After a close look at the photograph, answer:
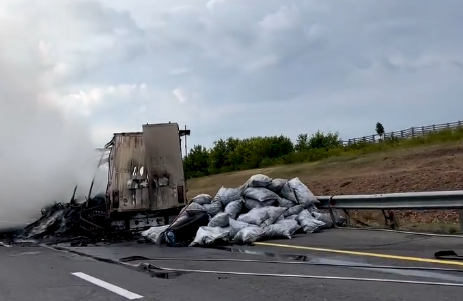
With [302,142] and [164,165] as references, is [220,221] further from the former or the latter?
[302,142]

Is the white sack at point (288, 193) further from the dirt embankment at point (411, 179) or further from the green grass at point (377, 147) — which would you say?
the green grass at point (377, 147)

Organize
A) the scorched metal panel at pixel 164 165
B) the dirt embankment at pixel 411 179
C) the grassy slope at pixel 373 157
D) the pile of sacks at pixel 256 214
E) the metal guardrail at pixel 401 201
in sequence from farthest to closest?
the grassy slope at pixel 373 157, the dirt embankment at pixel 411 179, the scorched metal panel at pixel 164 165, the pile of sacks at pixel 256 214, the metal guardrail at pixel 401 201

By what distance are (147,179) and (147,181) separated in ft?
0.15

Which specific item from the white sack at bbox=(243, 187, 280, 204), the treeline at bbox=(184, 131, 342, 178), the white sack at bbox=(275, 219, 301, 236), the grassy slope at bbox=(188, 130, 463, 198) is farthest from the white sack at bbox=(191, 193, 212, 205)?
the treeline at bbox=(184, 131, 342, 178)

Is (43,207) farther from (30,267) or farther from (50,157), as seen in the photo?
(30,267)

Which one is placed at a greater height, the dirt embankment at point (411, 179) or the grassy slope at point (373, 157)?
the grassy slope at point (373, 157)

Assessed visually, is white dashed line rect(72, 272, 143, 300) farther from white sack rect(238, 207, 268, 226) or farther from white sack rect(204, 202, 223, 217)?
white sack rect(204, 202, 223, 217)

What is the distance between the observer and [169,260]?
29.5 ft

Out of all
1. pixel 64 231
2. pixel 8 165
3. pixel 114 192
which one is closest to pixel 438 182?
pixel 114 192

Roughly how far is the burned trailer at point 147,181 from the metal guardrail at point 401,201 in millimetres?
3322

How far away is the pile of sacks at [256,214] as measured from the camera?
10.6m

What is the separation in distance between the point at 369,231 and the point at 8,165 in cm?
1144

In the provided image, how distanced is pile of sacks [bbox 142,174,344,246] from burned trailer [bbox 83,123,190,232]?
0.91 meters

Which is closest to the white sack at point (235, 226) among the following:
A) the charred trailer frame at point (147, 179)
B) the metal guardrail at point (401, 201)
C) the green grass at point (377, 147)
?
the metal guardrail at point (401, 201)
